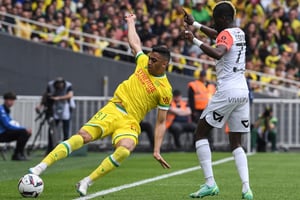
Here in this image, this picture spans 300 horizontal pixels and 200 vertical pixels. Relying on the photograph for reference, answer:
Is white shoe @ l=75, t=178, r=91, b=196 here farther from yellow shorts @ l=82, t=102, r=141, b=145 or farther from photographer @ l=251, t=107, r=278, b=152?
photographer @ l=251, t=107, r=278, b=152

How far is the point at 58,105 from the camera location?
79.6ft

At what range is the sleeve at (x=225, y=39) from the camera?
452 inches

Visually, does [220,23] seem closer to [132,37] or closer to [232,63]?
[232,63]

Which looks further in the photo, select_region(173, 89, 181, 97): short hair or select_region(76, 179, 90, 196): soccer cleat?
select_region(173, 89, 181, 97): short hair

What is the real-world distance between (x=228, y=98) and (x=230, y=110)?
0.18 m

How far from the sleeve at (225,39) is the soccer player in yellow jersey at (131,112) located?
39.3 inches

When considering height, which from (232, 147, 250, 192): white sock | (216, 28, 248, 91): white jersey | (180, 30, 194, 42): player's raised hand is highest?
(180, 30, 194, 42): player's raised hand

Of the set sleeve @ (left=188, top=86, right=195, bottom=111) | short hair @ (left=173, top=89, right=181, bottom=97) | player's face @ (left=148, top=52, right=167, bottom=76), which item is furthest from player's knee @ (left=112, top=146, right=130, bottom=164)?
short hair @ (left=173, top=89, right=181, bottom=97)

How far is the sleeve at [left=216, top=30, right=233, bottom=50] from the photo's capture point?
1148cm

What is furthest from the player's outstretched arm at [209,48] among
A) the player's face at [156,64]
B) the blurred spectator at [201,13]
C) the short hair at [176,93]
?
the blurred spectator at [201,13]

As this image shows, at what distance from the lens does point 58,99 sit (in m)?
23.7

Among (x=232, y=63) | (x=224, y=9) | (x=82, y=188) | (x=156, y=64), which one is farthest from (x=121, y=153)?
(x=224, y=9)

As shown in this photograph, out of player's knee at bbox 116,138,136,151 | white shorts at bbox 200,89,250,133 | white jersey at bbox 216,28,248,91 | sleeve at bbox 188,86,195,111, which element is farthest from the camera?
sleeve at bbox 188,86,195,111

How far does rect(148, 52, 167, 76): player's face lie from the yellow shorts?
0.63m
